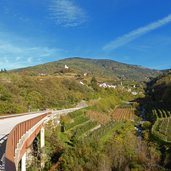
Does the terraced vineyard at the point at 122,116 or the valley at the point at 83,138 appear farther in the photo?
the terraced vineyard at the point at 122,116

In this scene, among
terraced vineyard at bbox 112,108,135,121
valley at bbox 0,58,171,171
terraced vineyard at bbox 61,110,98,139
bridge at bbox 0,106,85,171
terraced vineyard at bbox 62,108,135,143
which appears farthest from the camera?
terraced vineyard at bbox 112,108,135,121

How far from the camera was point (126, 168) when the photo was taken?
70.3 feet

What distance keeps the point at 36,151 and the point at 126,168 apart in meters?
7.00

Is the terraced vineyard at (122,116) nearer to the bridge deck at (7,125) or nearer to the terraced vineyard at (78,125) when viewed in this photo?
the terraced vineyard at (78,125)

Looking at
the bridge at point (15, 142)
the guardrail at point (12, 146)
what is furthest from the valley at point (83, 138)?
the guardrail at point (12, 146)

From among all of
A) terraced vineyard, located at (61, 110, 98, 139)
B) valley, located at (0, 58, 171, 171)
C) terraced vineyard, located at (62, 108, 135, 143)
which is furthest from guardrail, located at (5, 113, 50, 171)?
terraced vineyard, located at (61, 110, 98, 139)

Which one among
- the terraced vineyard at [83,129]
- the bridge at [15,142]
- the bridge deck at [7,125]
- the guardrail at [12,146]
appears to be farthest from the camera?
the terraced vineyard at [83,129]

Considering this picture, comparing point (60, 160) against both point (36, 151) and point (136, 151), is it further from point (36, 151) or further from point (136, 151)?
point (136, 151)

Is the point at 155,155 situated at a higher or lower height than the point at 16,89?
lower

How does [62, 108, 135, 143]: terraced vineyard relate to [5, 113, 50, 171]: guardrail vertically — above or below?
below

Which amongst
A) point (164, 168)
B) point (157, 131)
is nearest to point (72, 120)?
point (157, 131)

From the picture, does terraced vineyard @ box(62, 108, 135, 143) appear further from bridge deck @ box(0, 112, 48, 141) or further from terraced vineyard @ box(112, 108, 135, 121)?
bridge deck @ box(0, 112, 48, 141)

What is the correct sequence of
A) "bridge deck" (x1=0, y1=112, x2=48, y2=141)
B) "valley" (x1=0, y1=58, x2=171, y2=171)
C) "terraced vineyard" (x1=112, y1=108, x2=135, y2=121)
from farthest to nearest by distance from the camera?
1. "terraced vineyard" (x1=112, y1=108, x2=135, y2=121)
2. "valley" (x1=0, y1=58, x2=171, y2=171)
3. "bridge deck" (x1=0, y1=112, x2=48, y2=141)

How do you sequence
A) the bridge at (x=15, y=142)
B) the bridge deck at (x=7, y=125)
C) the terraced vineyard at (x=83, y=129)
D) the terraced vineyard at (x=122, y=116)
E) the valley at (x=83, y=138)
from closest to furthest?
1. the bridge at (x=15, y=142)
2. the bridge deck at (x=7, y=125)
3. the valley at (x=83, y=138)
4. the terraced vineyard at (x=83, y=129)
5. the terraced vineyard at (x=122, y=116)
